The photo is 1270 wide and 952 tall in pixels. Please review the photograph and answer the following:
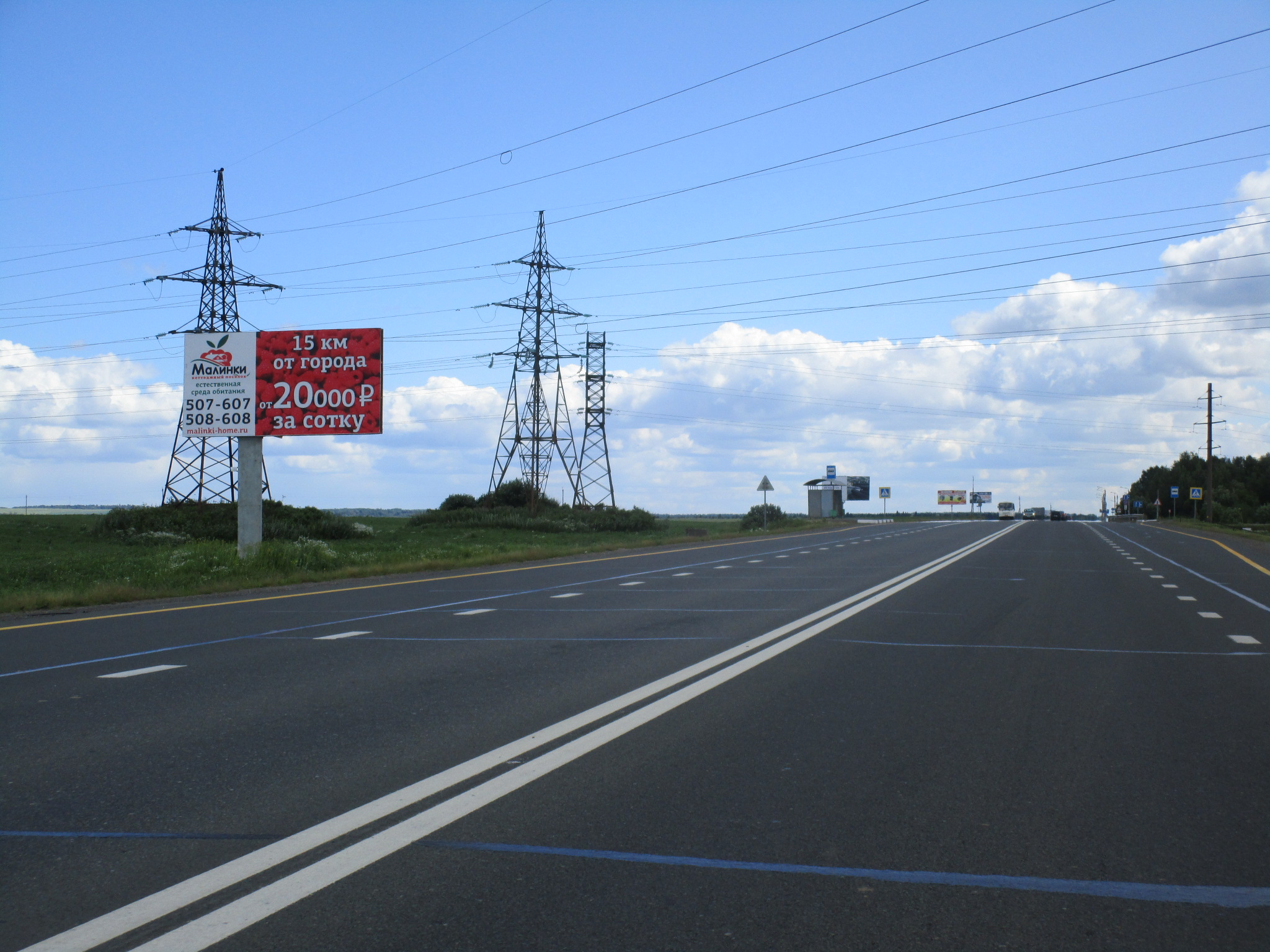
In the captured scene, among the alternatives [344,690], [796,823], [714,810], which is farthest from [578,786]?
[344,690]

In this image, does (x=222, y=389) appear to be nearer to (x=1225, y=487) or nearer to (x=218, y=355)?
(x=218, y=355)

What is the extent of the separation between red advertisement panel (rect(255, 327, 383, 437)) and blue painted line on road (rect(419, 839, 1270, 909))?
2317 cm

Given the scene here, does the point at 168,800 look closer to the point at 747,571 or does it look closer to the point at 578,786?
the point at 578,786

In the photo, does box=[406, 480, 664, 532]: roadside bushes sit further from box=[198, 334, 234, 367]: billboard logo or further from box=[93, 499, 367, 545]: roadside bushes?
box=[198, 334, 234, 367]: billboard logo

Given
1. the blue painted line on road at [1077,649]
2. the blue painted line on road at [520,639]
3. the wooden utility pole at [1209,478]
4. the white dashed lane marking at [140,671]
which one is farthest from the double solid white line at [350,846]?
the wooden utility pole at [1209,478]

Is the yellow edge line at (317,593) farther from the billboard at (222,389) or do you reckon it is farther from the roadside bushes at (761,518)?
the roadside bushes at (761,518)

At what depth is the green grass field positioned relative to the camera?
19.5m

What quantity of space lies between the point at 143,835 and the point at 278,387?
22879mm

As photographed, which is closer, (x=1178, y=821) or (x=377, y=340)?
(x=1178, y=821)

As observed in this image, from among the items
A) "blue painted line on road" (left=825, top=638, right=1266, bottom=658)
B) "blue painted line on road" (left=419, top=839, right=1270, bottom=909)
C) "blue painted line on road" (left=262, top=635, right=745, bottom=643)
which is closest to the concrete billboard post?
"blue painted line on road" (left=262, top=635, right=745, bottom=643)

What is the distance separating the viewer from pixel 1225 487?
155375 millimetres

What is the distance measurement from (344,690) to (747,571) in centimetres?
1674

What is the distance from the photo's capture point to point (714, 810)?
5.47 m

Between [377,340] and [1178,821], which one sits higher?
[377,340]
